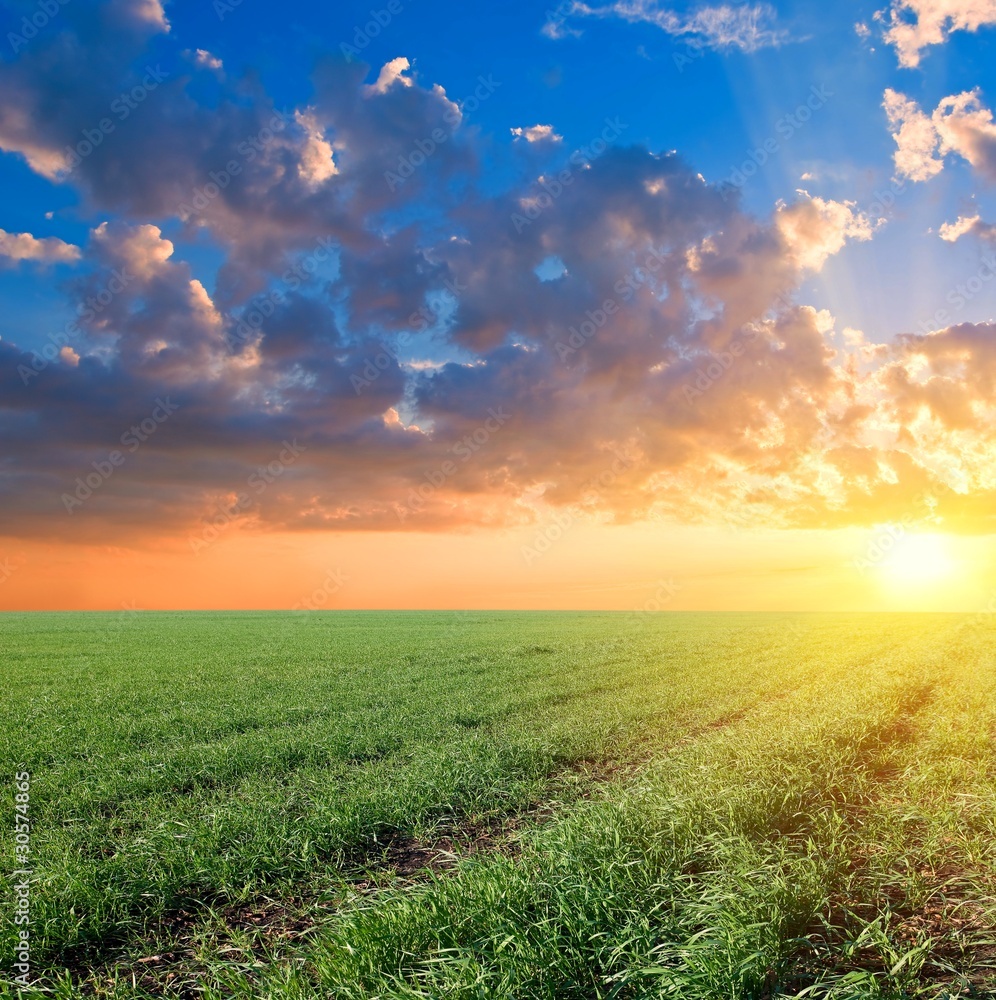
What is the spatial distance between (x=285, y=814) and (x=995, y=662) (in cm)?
2992

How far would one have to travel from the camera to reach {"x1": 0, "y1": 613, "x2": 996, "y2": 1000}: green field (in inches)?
194

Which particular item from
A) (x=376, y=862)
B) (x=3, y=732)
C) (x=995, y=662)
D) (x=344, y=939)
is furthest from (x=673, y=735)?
(x=995, y=662)

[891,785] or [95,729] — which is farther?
[95,729]

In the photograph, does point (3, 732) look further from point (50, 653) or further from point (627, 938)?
point (50, 653)

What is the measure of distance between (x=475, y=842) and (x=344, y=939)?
11.2 ft

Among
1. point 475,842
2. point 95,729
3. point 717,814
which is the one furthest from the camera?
point 95,729

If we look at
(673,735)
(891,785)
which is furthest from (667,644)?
(891,785)

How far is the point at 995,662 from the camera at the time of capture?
27.5 meters

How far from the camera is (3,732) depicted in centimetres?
1517

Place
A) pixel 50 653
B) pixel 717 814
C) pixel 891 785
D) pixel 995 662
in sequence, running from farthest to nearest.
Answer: pixel 50 653 < pixel 995 662 < pixel 891 785 < pixel 717 814

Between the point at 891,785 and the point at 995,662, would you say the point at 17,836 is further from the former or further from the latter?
A: the point at 995,662

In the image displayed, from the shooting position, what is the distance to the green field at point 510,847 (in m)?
4.92

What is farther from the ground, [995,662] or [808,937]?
[808,937]

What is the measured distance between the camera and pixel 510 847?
26.6 feet
